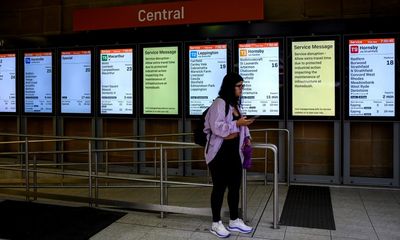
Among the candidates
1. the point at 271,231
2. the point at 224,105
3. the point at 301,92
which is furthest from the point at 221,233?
the point at 301,92

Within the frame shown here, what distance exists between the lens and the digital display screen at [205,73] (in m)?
7.00

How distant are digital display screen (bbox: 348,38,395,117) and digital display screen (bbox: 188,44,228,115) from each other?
1.92 m

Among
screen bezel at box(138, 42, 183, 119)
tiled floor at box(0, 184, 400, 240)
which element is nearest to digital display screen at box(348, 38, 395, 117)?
tiled floor at box(0, 184, 400, 240)

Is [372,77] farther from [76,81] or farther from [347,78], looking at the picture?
[76,81]

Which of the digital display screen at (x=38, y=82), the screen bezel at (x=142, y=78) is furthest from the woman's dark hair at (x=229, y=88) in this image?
the digital display screen at (x=38, y=82)

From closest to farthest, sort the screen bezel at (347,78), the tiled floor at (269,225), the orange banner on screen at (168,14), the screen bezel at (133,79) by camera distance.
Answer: the tiled floor at (269,225)
the screen bezel at (347,78)
the orange banner on screen at (168,14)
the screen bezel at (133,79)

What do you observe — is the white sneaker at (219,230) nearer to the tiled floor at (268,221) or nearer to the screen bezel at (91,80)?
the tiled floor at (268,221)

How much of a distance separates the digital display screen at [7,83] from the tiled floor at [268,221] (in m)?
3.61

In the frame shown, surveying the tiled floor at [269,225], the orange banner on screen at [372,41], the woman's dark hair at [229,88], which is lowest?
the tiled floor at [269,225]

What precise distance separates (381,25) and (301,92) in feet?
4.72

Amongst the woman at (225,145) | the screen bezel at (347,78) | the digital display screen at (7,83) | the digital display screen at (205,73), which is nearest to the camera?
the woman at (225,145)

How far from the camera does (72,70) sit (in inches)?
313

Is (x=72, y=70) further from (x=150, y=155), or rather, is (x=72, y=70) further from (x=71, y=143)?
(x=150, y=155)

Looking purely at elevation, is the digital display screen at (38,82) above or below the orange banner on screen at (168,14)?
below
